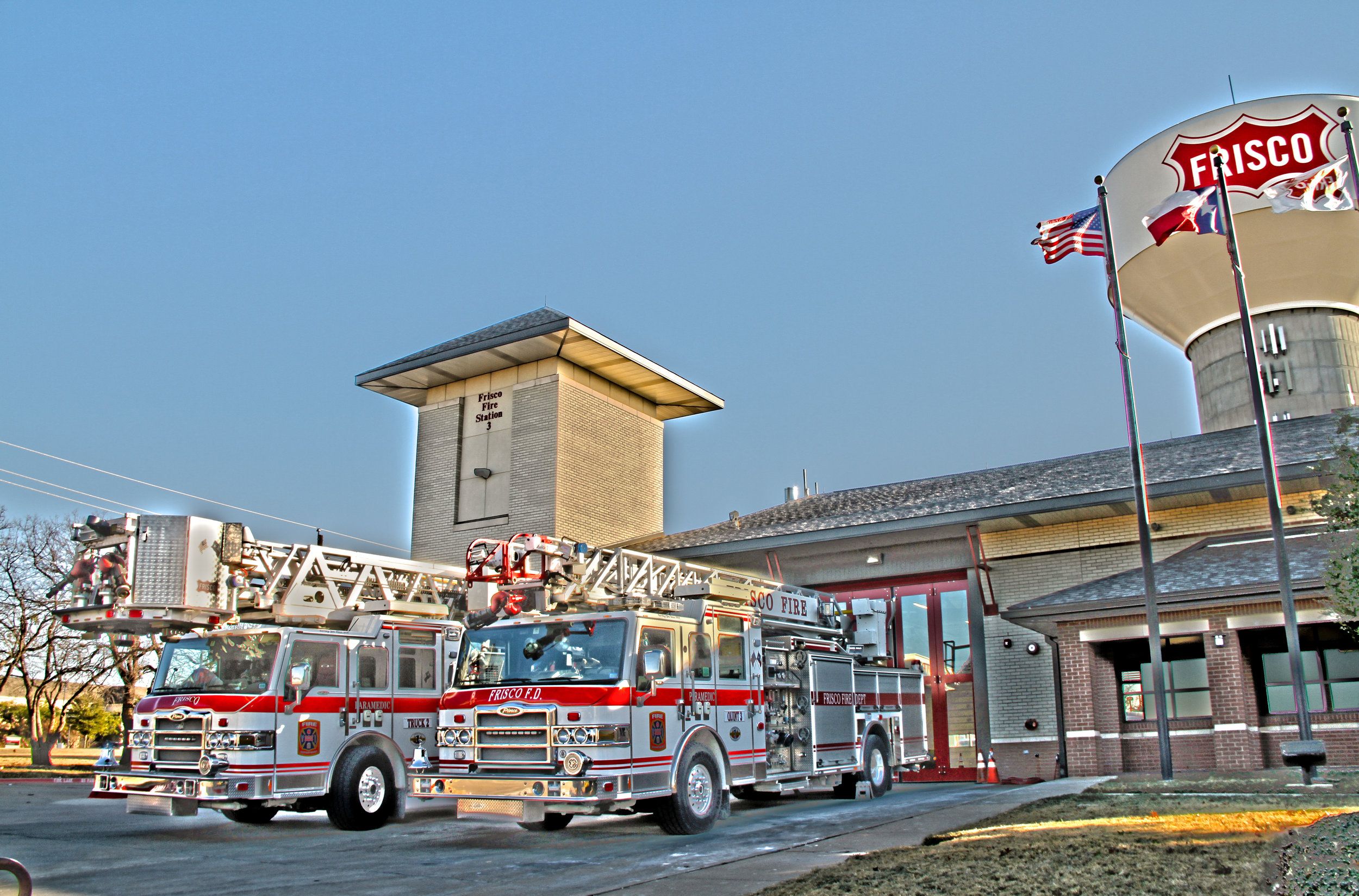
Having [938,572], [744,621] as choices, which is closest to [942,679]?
[938,572]

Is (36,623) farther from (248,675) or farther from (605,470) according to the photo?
(248,675)

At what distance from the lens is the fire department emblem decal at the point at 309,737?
1233 centimetres

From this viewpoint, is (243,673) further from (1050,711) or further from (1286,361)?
(1286,361)

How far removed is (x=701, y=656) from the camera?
39.7ft

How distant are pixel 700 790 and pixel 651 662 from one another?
1.87 m

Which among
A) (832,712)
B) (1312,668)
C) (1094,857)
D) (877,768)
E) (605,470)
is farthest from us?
(605,470)

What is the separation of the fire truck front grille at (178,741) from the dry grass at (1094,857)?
7706mm

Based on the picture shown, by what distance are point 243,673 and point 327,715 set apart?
3.64 ft

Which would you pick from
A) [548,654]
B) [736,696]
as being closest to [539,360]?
[736,696]

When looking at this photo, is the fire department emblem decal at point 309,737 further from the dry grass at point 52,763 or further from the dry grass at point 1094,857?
the dry grass at point 1094,857

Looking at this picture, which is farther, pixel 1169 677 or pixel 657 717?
pixel 1169 677

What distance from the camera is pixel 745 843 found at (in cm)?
1032

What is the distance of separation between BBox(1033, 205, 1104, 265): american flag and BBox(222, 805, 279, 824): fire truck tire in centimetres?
1471

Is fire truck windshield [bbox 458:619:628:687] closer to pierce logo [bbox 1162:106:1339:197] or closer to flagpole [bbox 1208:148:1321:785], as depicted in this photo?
flagpole [bbox 1208:148:1321:785]
